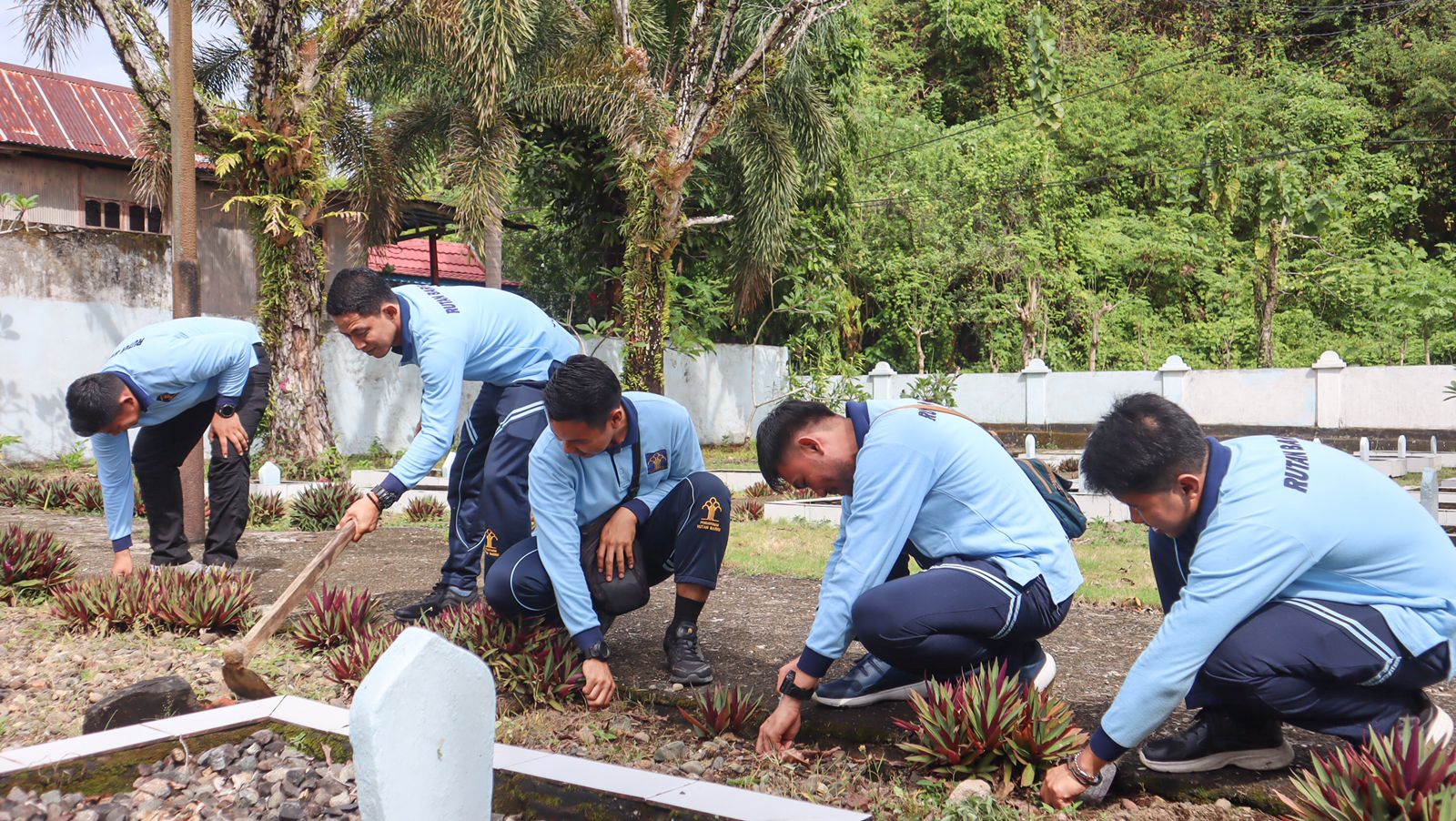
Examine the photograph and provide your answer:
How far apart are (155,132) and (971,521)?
40.1ft

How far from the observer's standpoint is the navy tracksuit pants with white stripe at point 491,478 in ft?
15.6

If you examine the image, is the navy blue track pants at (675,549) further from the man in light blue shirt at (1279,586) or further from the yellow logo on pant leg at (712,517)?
the man in light blue shirt at (1279,586)

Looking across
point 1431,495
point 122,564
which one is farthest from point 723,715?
point 1431,495

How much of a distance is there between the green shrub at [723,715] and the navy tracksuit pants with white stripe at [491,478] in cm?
125

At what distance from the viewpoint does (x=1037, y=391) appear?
22516 mm

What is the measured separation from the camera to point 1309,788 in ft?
8.42

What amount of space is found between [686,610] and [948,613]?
130 cm

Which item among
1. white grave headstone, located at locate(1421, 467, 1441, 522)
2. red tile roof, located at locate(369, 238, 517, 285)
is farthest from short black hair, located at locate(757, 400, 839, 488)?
red tile roof, located at locate(369, 238, 517, 285)

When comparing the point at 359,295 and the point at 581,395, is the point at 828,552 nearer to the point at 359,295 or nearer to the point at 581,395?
the point at 359,295

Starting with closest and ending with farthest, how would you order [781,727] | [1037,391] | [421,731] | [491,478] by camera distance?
[421,731] < [781,727] < [491,478] < [1037,391]

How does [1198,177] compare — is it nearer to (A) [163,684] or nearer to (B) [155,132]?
(B) [155,132]

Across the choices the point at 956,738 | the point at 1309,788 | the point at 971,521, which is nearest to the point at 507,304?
the point at 971,521

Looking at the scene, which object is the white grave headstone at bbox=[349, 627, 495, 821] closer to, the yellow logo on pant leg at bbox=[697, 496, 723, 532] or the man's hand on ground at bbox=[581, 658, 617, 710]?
the man's hand on ground at bbox=[581, 658, 617, 710]

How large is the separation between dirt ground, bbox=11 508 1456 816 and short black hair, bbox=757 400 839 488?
36.9 inches
